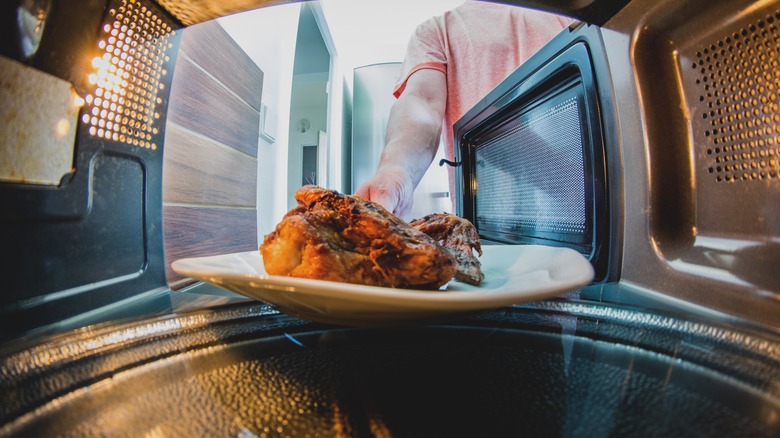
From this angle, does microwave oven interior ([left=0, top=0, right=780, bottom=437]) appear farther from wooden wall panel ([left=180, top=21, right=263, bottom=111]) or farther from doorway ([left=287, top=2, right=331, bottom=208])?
doorway ([left=287, top=2, right=331, bottom=208])

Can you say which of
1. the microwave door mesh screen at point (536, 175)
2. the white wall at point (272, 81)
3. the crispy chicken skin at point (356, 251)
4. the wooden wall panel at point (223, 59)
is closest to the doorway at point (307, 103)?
the white wall at point (272, 81)

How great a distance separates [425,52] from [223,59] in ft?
3.18

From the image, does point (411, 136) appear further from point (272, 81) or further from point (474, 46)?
point (272, 81)

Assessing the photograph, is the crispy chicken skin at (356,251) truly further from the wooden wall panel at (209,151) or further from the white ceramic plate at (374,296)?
the wooden wall panel at (209,151)

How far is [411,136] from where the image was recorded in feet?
4.91

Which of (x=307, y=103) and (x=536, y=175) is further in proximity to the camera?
(x=307, y=103)

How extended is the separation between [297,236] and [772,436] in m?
0.37

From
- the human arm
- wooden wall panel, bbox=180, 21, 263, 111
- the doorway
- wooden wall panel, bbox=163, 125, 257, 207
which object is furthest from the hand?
the doorway

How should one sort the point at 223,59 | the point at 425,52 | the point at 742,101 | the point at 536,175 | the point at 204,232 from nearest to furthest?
the point at 742,101
the point at 536,175
the point at 204,232
the point at 223,59
the point at 425,52

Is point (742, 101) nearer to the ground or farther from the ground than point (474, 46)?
nearer to the ground

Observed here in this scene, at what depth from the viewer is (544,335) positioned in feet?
1.09

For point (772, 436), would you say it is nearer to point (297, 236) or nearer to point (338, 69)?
point (297, 236)

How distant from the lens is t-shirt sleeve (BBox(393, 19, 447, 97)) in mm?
1656

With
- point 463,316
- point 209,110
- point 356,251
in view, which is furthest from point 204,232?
point 463,316
